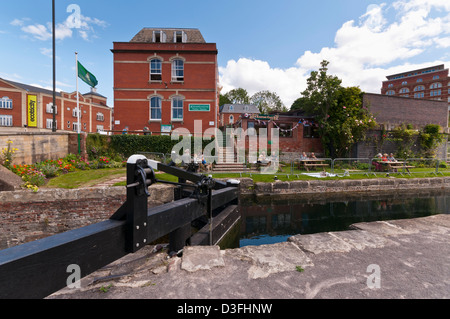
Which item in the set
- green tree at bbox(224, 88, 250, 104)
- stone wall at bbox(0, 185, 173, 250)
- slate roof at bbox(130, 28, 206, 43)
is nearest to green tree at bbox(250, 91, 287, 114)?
green tree at bbox(224, 88, 250, 104)

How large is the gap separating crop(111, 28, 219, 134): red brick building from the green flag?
581 centimetres

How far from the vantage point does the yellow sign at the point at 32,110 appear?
1417 inches

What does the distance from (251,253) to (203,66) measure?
20.2 metres

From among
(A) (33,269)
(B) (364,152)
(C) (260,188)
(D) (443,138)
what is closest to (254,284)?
(A) (33,269)

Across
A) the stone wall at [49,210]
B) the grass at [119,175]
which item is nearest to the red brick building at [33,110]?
the grass at [119,175]

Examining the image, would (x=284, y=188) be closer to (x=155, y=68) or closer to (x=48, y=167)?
(x=48, y=167)

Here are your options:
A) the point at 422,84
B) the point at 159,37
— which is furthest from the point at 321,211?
the point at 422,84

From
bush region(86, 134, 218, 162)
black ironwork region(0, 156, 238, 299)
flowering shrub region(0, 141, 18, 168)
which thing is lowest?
black ironwork region(0, 156, 238, 299)

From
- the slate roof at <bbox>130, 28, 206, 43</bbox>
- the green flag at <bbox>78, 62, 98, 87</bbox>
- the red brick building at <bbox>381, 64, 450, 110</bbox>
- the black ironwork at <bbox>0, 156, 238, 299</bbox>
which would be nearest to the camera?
the black ironwork at <bbox>0, 156, 238, 299</bbox>

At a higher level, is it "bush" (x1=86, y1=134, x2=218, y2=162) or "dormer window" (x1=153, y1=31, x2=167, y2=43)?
"dormer window" (x1=153, y1=31, x2=167, y2=43)

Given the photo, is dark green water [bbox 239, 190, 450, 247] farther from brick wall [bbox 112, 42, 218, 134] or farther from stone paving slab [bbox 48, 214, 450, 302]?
brick wall [bbox 112, 42, 218, 134]

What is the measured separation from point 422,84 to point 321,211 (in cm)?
7804

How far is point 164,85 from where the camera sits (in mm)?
19953

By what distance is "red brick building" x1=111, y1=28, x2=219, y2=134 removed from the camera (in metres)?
19.7
